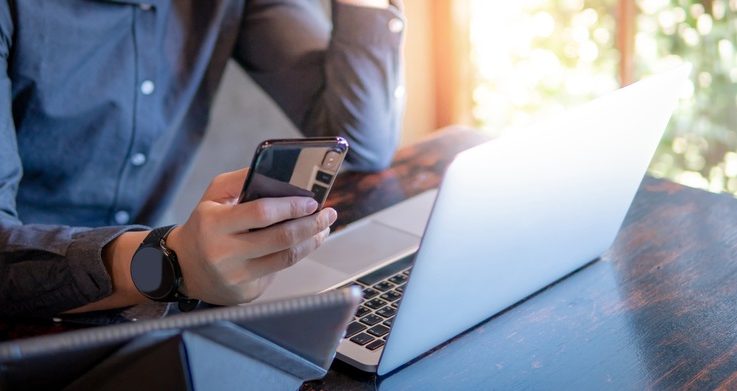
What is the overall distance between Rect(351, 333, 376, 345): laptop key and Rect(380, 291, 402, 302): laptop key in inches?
3.2

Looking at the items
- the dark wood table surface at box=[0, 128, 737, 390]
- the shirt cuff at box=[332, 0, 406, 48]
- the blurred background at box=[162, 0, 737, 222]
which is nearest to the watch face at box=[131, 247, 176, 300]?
the dark wood table surface at box=[0, 128, 737, 390]

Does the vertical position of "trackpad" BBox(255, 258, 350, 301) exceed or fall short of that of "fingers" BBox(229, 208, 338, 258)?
it falls short

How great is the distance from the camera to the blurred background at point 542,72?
232cm

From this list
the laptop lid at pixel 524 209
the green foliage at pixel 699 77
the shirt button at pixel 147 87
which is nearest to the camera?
the laptop lid at pixel 524 209

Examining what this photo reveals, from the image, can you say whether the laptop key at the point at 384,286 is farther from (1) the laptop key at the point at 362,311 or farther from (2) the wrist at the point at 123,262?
(2) the wrist at the point at 123,262

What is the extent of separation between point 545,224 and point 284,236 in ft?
0.86

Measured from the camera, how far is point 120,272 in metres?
0.97

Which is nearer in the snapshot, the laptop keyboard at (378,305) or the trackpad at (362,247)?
the laptop keyboard at (378,305)

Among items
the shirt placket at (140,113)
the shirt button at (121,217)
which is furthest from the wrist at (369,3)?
the shirt button at (121,217)

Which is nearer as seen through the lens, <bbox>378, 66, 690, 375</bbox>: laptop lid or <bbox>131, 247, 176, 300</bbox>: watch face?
<bbox>378, 66, 690, 375</bbox>: laptop lid

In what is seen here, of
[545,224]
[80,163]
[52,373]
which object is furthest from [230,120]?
[52,373]

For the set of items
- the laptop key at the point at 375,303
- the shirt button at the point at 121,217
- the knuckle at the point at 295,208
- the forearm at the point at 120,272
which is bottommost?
→ the shirt button at the point at 121,217

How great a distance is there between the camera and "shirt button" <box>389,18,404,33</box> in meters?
1.44

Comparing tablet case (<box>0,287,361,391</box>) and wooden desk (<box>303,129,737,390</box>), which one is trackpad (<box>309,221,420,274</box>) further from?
tablet case (<box>0,287,361,391</box>)
